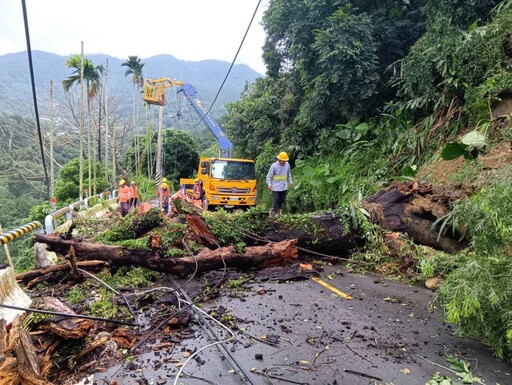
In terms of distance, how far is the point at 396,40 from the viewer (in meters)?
12.0

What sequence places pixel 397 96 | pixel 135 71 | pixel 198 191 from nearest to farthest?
1. pixel 397 96
2. pixel 198 191
3. pixel 135 71

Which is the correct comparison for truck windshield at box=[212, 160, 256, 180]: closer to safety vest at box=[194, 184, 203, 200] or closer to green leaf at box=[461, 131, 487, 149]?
safety vest at box=[194, 184, 203, 200]

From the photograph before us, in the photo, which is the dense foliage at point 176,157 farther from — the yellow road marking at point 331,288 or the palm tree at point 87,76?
the yellow road marking at point 331,288

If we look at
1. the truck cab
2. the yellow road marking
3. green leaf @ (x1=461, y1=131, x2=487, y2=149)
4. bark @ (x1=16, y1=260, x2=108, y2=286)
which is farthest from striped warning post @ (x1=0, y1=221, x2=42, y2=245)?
the truck cab

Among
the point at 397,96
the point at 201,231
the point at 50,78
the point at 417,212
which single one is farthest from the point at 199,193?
the point at 50,78

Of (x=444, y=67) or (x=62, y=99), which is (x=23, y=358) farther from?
(x=62, y=99)

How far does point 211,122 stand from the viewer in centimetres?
2252

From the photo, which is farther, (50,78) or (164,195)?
(50,78)

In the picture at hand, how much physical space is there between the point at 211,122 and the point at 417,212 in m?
17.9

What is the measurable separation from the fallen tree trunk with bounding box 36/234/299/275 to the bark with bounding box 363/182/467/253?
2290mm

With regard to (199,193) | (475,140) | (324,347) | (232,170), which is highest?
(475,140)

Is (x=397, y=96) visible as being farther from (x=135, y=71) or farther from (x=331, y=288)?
(x=135, y=71)

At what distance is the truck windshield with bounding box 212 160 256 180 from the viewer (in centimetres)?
1566

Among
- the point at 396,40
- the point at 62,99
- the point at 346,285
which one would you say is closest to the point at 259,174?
the point at 396,40
